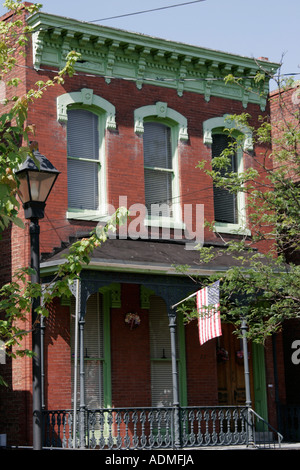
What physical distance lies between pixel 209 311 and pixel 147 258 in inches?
106

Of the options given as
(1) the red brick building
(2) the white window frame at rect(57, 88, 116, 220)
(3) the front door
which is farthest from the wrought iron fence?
(2) the white window frame at rect(57, 88, 116, 220)

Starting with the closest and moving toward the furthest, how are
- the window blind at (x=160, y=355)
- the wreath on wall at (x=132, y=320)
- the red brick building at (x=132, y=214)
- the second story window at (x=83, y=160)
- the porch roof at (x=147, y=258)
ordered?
1. the porch roof at (x=147, y=258)
2. the red brick building at (x=132, y=214)
3. the wreath on wall at (x=132, y=320)
4. the second story window at (x=83, y=160)
5. the window blind at (x=160, y=355)

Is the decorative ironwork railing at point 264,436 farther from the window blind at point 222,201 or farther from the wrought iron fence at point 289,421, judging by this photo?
the window blind at point 222,201

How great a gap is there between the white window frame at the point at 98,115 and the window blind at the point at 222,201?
10.3 ft

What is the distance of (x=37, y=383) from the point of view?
899 centimetres

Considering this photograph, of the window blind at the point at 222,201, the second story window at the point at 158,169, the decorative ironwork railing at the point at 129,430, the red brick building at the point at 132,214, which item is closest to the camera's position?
the decorative ironwork railing at the point at 129,430

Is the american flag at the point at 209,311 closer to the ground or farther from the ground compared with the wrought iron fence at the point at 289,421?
farther from the ground

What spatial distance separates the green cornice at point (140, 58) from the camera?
17.4 meters

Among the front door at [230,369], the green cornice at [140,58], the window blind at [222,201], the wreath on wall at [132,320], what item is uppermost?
the green cornice at [140,58]

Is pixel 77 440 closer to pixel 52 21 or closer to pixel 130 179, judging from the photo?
pixel 130 179

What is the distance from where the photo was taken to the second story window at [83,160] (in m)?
17.6

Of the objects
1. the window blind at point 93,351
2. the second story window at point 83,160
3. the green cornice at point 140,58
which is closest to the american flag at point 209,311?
the window blind at point 93,351

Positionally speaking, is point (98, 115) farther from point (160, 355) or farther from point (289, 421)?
point (289, 421)

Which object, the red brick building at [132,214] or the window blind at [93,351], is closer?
the red brick building at [132,214]
